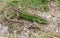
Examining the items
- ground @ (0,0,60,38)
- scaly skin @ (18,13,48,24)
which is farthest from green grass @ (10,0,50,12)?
scaly skin @ (18,13,48,24)

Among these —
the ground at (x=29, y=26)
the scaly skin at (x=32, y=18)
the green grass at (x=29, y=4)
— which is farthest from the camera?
the green grass at (x=29, y=4)

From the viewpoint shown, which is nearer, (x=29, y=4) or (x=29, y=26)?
(x=29, y=26)

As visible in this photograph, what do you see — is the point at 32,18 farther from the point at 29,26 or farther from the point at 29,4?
the point at 29,4

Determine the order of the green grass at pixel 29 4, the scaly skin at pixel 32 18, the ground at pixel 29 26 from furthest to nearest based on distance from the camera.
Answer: the green grass at pixel 29 4, the scaly skin at pixel 32 18, the ground at pixel 29 26

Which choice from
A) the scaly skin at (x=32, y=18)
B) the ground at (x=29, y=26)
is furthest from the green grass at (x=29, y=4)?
the scaly skin at (x=32, y=18)

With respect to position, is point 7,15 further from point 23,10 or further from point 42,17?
point 42,17

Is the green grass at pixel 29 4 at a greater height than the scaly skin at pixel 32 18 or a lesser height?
greater

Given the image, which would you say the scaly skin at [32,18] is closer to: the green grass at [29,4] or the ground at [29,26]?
the ground at [29,26]

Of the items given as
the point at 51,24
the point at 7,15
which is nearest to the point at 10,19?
the point at 7,15

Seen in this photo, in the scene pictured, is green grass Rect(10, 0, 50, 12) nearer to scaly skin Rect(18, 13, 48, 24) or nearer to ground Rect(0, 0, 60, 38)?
ground Rect(0, 0, 60, 38)

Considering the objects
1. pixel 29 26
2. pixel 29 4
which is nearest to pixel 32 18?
pixel 29 26

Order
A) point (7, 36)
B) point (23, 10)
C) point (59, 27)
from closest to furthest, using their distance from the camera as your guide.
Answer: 1. point (7, 36)
2. point (59, 27)
3. point (23, 10)
